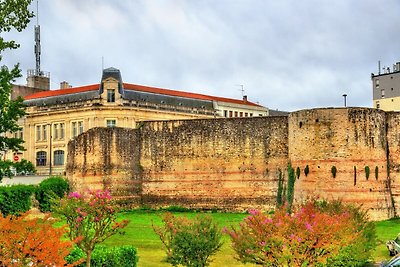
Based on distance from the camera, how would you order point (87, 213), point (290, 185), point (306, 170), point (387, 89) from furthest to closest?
point (387, 89), point (290, 185), point (306, 170), point (87, 213)

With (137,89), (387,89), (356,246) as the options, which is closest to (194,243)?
(356,246)

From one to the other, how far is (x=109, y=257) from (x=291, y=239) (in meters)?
7.67

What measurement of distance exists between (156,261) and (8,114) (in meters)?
9.06

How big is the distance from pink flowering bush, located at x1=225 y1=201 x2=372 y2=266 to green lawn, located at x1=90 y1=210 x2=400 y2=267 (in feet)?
18.3

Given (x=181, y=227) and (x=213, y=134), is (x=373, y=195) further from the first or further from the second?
(x=181, y=227)

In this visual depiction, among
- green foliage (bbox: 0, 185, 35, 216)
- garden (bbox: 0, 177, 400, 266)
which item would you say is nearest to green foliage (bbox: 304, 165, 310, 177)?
garden (bbox: 0, 177, 400, 266)

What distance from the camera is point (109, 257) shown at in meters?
25.3

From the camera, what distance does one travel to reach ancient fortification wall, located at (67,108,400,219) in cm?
4156

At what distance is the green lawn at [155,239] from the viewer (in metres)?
30.8

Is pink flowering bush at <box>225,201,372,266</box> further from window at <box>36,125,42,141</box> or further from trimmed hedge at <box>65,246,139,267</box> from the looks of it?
window at <box>36,125,42,141</box>

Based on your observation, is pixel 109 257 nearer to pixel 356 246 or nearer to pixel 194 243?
pixel 194 243

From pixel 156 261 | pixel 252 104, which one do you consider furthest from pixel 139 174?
pixel 252 104

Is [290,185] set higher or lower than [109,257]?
higher

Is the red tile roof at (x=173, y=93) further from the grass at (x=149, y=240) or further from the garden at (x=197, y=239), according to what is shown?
the garden at (x=197, y=239)
